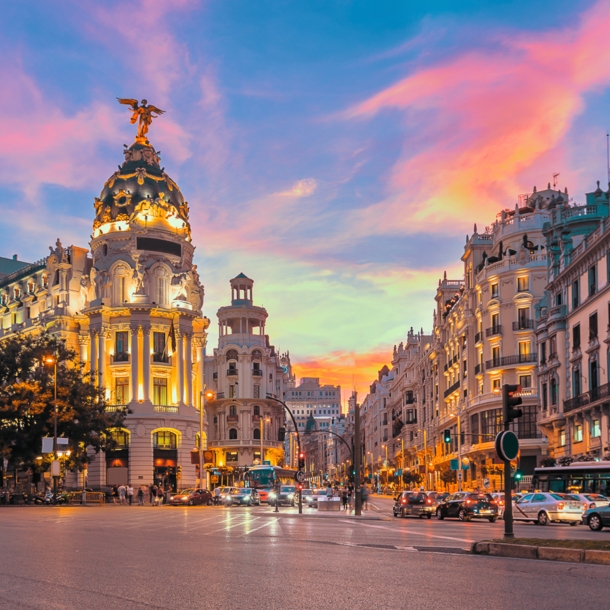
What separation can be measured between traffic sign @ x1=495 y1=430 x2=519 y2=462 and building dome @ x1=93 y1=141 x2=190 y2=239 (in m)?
74.3

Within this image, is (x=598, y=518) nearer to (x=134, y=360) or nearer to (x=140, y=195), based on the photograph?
(x=134, y=360)

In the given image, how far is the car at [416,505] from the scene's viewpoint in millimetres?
44875

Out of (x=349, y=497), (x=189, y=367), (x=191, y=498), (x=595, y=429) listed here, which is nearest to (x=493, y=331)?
(x=349, y=497)

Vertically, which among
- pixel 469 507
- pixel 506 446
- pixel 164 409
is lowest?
pixel 469 507

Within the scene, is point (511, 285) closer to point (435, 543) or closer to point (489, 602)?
point (435, 543)

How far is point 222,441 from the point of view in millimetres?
123250

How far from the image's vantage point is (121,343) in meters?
88.6

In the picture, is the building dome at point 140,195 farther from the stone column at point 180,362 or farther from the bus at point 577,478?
the bus at point 577,478

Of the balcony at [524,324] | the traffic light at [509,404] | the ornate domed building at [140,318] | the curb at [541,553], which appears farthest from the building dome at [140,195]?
the curb at [541,553]

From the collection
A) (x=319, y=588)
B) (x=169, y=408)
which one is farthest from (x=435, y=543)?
(x=169, y=408)

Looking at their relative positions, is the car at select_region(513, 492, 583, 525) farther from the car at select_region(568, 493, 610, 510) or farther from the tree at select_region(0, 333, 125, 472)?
the tree at select_region(0, 333, 125, 472)

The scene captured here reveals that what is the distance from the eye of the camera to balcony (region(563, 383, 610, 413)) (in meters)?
48.1

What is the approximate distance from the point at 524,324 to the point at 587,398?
20.9 meters

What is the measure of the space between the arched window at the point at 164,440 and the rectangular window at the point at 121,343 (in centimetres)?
887
